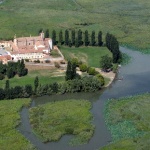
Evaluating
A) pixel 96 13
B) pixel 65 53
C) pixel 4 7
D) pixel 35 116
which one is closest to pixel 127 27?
pixel 96 13

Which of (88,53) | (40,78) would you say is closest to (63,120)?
(40,78)

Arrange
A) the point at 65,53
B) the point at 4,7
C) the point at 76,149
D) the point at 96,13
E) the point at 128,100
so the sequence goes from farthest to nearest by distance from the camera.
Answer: the point at 4,7, the point at 96,13, the point at 65,53, the point at 128,100, the point at 76,149

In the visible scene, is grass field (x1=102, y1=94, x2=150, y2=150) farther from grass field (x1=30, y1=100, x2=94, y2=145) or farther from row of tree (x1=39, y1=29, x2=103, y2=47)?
row of tree (x1=39, y1=29, x2=103, y2=47)

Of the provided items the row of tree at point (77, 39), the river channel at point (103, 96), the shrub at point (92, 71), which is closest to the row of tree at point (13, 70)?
the river channel at point (103, 96)

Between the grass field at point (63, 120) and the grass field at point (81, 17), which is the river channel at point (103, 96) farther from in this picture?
the grass field at point (81, 17)

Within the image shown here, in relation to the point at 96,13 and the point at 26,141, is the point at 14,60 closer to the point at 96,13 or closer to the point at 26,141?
the point at 26,141
